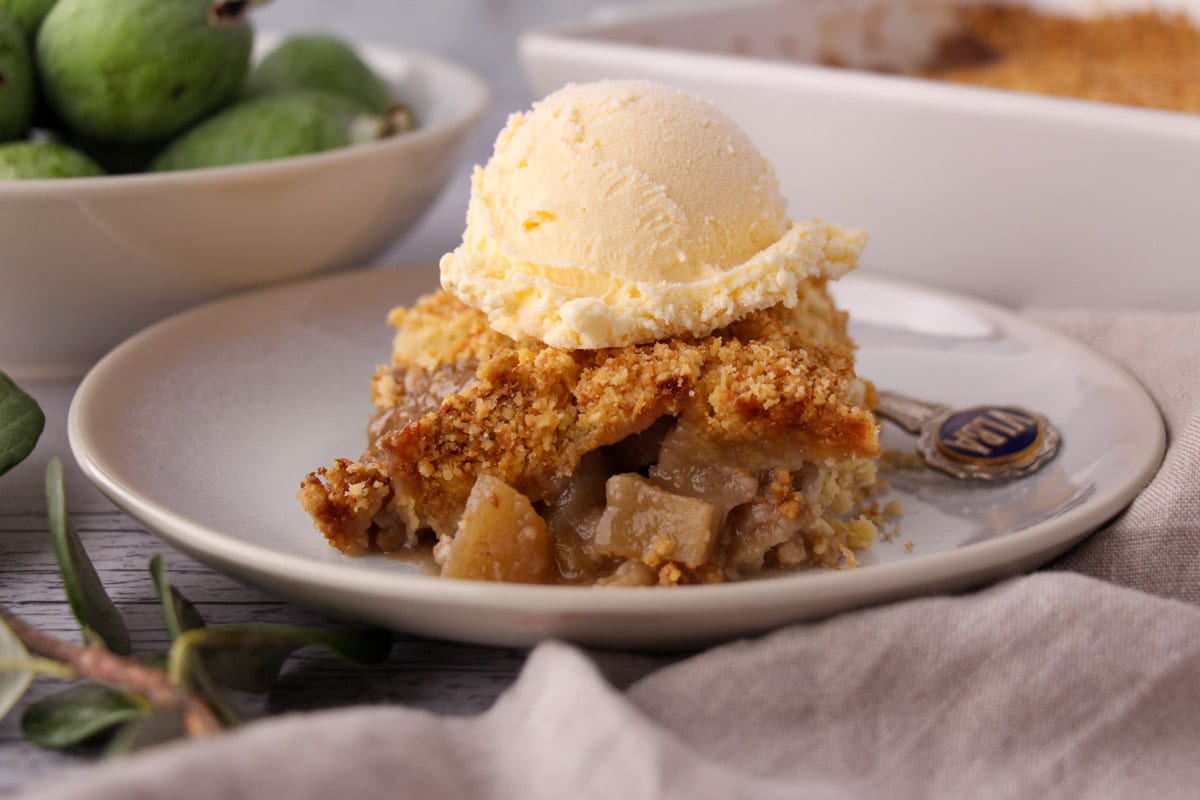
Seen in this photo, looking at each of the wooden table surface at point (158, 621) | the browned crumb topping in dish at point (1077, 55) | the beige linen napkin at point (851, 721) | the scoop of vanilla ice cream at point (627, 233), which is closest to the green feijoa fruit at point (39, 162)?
the wooden table surface at point (158, 621)

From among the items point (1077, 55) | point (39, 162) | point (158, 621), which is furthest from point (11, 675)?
point (1077, 55)

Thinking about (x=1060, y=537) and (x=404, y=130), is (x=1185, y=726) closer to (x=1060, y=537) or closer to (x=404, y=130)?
(x=1060, y=537)

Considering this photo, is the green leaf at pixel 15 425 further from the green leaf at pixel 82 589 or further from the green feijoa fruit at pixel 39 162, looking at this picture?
the green feijoa fruit at pixel 39 162

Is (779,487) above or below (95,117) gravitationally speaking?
below

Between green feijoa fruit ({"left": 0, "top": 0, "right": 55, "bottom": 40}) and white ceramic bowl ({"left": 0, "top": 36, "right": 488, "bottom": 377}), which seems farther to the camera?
green feijoa fruit ({"left": 0, "top": 0, "right": 55, "bottom": 40})

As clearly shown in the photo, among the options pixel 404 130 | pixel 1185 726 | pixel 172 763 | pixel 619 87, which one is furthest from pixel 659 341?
pixel 404 130

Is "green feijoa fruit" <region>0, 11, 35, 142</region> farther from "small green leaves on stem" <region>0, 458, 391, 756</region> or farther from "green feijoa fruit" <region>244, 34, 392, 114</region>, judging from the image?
"small green leaves on stem" <region>0, 458, 391, 756</region>

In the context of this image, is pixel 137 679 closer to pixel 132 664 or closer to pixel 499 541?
pixel 132 664

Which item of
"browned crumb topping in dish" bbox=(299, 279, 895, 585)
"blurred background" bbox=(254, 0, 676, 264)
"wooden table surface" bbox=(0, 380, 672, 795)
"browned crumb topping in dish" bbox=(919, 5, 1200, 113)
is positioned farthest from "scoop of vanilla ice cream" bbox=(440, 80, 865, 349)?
"blurred background" bbox=(254, 0, 676, 264)
